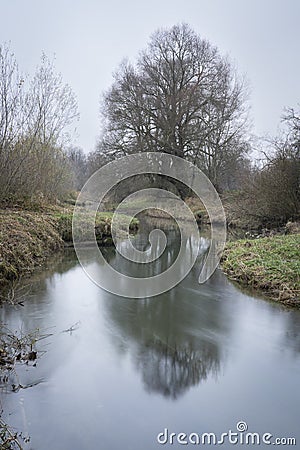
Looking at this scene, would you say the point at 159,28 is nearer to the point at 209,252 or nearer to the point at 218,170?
the point at 218,170

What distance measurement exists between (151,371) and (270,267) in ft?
14.7

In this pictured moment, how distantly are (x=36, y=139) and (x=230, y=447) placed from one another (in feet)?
38.1

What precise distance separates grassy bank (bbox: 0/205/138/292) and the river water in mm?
1089

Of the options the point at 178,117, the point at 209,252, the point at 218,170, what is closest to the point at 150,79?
the point at 178,117

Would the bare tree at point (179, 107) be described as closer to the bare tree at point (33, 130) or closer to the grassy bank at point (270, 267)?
the bare tree at point (33, 130)

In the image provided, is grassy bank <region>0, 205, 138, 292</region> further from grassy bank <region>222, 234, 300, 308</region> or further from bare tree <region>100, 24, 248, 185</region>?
bare tree <region>100, 24, 248, 185</region>

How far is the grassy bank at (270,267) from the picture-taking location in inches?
276

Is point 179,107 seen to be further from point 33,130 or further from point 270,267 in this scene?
point 270,267

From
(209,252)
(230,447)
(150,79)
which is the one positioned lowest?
(230,447)

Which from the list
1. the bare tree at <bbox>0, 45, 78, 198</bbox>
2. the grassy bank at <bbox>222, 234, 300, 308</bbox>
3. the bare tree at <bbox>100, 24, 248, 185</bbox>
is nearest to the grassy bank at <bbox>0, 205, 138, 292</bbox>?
the bare tree at <bbox>0, 45, 78, 198</bbox>

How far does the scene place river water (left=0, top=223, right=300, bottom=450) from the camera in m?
3.31

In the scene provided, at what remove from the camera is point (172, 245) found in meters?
13.7

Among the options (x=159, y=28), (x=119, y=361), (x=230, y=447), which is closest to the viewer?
(x=230, y=447)

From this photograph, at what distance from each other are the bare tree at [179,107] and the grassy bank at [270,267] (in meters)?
13.2
